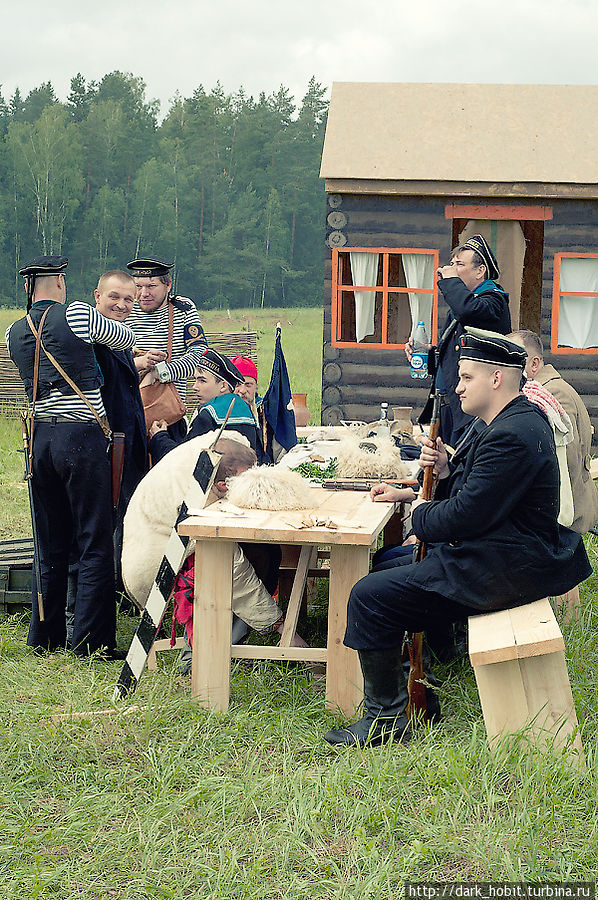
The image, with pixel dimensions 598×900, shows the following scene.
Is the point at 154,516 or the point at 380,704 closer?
the point at 380,704

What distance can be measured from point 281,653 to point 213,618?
1.12ft

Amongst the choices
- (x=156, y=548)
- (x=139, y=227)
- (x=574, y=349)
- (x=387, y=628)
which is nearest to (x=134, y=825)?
(x=387, y=628)

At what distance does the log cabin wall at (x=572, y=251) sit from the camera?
11.2m

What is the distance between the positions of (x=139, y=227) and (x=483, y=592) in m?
43.3

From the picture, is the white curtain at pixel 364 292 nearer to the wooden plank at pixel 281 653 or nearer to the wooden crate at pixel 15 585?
the wooden crate at pixel 15 585

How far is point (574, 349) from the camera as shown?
1145 centimetres

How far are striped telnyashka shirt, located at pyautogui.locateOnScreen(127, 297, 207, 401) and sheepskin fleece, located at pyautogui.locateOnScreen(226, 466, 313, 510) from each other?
191 cm

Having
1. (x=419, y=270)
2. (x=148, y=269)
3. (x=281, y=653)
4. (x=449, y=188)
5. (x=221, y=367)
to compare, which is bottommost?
(x=281, y=653)

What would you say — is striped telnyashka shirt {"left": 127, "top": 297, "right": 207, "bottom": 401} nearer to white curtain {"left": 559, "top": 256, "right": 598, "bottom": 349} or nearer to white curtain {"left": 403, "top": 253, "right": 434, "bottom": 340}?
white curtain {"left": 403, "top": 253, "right": 434, "bottom": 340}

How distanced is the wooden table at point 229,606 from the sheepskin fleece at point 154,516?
35cm

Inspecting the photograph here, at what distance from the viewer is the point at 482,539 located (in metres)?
3.62

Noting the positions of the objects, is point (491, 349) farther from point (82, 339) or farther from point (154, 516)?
point (82, 339)

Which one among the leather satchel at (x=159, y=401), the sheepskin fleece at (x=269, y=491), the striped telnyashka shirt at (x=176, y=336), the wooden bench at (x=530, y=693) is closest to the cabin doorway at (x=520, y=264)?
the striped telnyashka shirt at (x=176, y=336)

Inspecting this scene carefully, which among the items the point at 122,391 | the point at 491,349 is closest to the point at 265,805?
the point at 491,349
